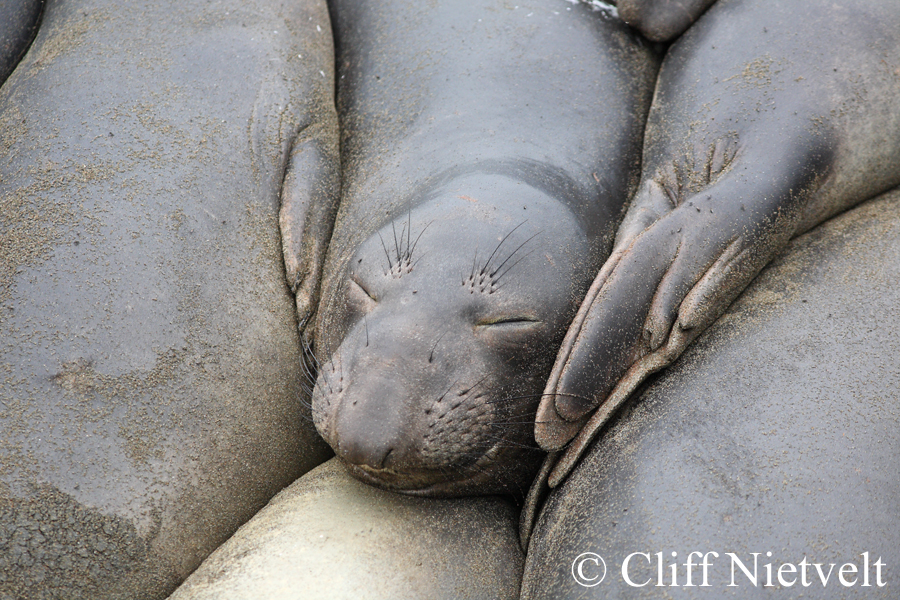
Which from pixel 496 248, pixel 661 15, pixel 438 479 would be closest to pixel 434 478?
pixel 438 479

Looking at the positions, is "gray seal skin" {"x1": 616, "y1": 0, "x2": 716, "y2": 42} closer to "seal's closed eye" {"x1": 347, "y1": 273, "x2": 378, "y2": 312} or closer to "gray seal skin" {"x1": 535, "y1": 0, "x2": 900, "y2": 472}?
"gray seal skin" {"x1": 535, "y1": 0, "x2": 900, "y2": 472}

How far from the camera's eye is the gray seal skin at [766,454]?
194 cm

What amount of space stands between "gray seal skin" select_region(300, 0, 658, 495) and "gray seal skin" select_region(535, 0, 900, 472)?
0.13m

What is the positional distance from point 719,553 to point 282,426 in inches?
55.7

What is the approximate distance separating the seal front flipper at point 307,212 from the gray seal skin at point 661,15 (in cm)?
138

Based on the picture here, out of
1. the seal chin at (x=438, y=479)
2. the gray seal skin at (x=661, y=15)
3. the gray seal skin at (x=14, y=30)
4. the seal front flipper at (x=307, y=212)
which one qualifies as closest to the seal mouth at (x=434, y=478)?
the seal chin at (x=438, y=479)

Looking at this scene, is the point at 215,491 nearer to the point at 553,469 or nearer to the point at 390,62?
the point at 553,469

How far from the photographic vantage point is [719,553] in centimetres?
196

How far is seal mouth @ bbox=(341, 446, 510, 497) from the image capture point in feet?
7.43

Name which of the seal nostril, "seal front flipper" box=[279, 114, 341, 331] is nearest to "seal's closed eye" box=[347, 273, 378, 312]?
"seal front flipper" box=[279, 114, 341, 331]

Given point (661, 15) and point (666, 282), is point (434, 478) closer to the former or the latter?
point (666, 282)

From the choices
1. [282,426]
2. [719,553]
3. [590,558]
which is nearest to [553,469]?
[590,558]

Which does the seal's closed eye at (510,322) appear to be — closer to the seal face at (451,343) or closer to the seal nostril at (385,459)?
the seal face at (451,343)

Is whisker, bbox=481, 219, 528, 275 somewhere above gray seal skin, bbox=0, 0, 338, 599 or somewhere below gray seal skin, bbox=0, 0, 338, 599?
above
